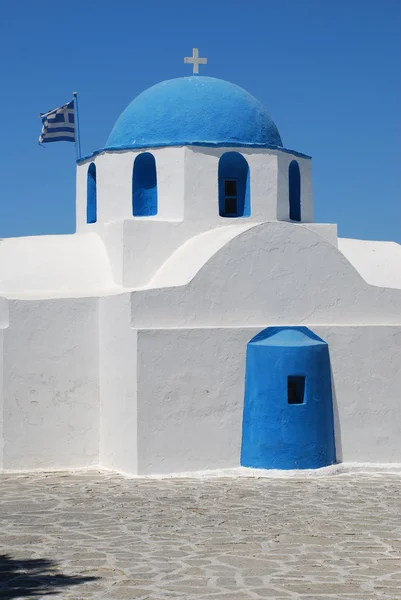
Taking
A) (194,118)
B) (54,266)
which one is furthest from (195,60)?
(54,266)

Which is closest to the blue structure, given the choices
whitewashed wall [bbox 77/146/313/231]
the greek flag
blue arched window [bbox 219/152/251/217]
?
whitewashed wall [bbox 77/146/313/231]

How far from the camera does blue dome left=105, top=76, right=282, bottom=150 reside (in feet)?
44.5

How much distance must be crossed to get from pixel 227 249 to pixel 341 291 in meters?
1.77

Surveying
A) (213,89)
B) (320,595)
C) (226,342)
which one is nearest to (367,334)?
(226,342)

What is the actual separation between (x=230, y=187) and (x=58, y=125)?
3.72 m

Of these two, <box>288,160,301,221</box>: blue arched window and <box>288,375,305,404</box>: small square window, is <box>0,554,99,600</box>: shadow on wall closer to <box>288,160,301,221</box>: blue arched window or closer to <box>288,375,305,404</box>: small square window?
<box>288,375,305,404</box>: small square window

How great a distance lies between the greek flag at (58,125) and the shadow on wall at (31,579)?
9627 mm

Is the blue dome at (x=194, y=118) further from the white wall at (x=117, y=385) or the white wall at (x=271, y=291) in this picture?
the white wall at (x=117, y=385)

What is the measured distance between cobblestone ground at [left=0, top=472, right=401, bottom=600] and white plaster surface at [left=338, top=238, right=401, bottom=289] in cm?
450

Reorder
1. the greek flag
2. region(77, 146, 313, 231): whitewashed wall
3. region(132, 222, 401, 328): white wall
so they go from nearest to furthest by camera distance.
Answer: region(132, 222, 401, 328): white wall < region(77, 146, 313, 231): whitewashed wall < the greek flag

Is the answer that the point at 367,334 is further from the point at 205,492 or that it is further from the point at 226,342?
the point at 205,492

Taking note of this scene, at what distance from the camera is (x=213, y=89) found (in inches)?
556

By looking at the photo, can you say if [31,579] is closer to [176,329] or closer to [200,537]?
[200,537]

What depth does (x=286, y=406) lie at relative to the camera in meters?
11.6
